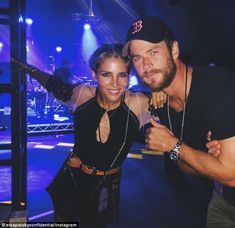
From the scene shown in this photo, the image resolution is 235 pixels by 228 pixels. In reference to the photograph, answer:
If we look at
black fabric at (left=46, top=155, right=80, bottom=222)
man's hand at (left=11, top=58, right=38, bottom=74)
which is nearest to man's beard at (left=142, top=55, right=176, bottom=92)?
black fabric at (left=46, top=155, right=80, bottom=222)

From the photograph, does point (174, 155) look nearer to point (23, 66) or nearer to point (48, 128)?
point (23, 66)

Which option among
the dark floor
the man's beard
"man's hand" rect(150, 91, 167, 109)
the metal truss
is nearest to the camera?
the man's beard

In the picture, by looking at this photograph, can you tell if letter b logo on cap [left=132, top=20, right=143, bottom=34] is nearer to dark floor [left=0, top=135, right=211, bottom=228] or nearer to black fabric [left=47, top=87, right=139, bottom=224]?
black fabric [left=47, top=87, right=139, bottom=224]

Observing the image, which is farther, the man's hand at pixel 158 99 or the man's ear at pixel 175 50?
the man's hand at pixel 158 99

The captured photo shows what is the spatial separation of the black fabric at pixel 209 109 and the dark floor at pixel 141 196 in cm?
199

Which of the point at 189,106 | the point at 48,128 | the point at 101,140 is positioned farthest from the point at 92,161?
the point at 48,128

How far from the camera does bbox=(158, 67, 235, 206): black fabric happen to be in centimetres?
178

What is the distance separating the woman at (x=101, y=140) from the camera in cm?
247

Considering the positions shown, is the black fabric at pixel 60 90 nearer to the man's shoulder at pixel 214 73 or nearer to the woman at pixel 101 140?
the woman at pixel 101 140

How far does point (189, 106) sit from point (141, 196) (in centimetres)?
308

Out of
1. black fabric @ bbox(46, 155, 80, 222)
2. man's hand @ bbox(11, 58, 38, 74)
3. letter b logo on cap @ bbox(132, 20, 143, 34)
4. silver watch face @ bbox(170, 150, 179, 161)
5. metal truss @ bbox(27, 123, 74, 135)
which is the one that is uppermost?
letter b logo on cap @ bbox(132, 20, 143, 34)

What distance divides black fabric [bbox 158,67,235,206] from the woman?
53 centimetres

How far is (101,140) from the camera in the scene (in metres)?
2.52

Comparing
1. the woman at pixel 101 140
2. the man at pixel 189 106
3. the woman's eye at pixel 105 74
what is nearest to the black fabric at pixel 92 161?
the woman at pixel 101 140
